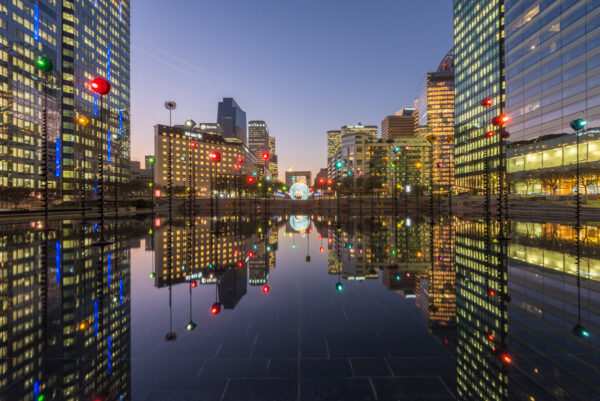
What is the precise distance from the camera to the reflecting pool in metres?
4.06

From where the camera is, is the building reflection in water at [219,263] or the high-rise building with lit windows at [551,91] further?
the high-rise building with lit windows at [551,91]

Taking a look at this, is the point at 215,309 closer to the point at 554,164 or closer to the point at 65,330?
the point at 65,330

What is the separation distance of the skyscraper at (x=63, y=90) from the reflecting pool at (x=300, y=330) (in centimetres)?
4876

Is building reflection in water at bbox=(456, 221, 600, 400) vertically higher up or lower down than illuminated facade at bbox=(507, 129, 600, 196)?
lower down

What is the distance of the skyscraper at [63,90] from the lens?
70812mm

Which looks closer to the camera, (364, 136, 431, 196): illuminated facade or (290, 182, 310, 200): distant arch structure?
(290, 182, 310, 200): distant arch structure

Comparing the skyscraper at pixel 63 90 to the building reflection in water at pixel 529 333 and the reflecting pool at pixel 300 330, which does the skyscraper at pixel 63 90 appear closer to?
the reflecting pool at pixel 300 330

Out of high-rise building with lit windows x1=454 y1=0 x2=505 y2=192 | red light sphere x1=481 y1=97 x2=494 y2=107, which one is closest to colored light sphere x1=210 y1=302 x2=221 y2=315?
red light sphere x1=481 y1=97 x2=494 y2=107

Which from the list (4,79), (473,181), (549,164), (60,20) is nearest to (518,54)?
(549,164)

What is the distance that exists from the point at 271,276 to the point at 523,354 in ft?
23.9

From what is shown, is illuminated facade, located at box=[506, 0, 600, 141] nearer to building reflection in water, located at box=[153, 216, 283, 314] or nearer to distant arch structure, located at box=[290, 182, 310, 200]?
distant arch structure, located at box=[290, 182, 310, 200]

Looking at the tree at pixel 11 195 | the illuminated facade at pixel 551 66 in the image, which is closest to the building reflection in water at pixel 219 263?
the tree at pixel 11 195

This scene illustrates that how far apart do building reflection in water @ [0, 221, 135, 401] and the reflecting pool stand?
0.03 meters

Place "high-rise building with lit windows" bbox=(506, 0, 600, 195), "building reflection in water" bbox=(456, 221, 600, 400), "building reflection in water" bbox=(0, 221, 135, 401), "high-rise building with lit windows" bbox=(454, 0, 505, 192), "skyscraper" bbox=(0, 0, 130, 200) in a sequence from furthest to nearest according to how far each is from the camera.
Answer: "high-rise building with lit windows" bbox=(454, 0, 505, 192) < "skyscraper" bbox=(0, 0, 130, 200) < "high-rise building with lit windows" bbox=(506, 0, 600, 195) < "building reflection in water" bbox=(0, 221, 135, 401) < "building reflection in water" bbox=(456, 221, 600, 400)
